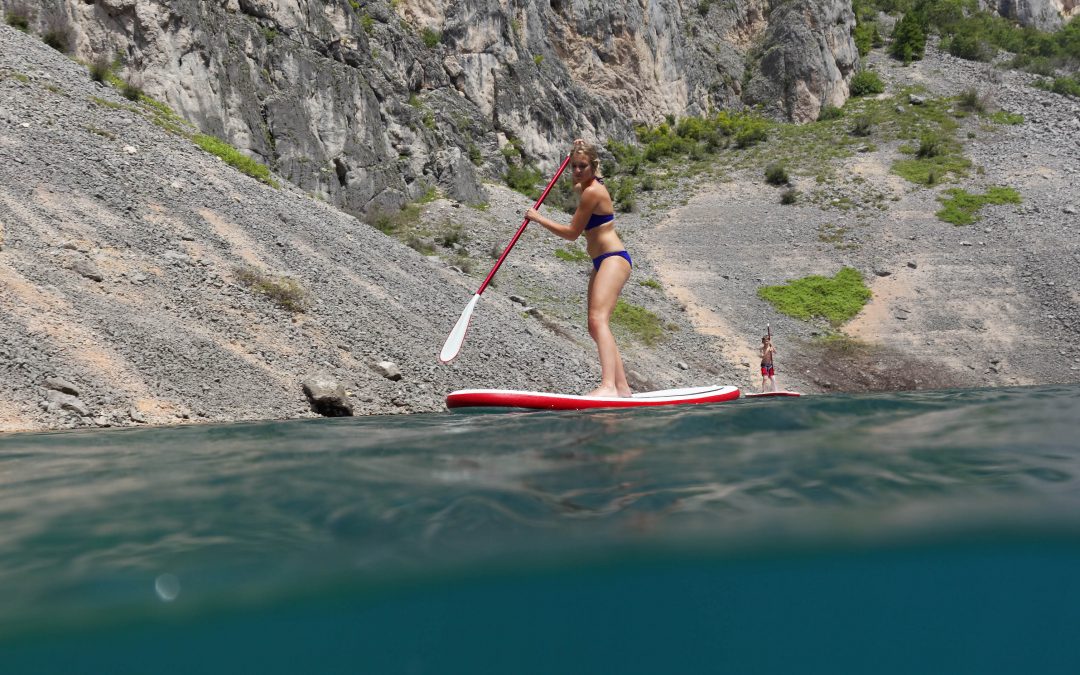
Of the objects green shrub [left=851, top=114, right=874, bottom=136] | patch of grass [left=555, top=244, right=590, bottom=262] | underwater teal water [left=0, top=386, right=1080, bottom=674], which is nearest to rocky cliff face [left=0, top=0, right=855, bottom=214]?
green shrub [left=851, top=114, right=874, bottom=136]

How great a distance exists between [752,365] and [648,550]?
17.8 meters

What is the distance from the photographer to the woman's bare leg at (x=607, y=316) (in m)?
6.37

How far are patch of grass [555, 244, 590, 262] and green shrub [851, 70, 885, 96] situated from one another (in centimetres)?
3052

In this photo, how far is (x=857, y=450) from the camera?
3426mm

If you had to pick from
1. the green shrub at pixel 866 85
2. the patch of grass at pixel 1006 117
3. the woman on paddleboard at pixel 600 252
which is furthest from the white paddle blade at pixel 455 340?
the green shrub at pixel 866 85

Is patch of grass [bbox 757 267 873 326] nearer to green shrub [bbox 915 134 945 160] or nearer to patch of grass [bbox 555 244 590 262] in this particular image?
patch of grass [bbox 555 244 590 262]

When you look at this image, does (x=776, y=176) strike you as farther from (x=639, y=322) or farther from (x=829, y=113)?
(x=639, y=322)

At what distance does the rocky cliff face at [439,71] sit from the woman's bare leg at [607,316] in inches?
729

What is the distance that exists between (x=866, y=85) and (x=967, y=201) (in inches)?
747

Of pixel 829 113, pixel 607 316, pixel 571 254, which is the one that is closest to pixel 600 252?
pixel 607 316

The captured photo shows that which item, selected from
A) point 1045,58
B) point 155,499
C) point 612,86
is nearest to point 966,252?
point 612,86

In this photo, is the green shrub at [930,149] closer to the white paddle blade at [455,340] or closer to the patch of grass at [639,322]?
the patch of grass at [639,322]

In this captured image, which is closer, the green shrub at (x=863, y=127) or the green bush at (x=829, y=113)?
the green shrub at (x=863, y=127)

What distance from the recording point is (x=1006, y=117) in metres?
37.3
